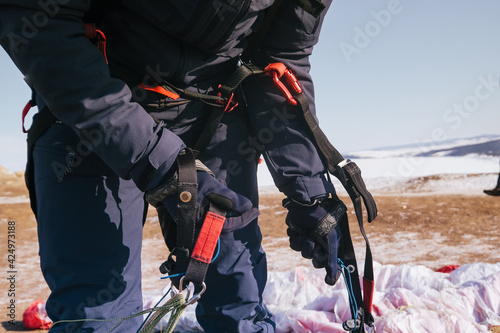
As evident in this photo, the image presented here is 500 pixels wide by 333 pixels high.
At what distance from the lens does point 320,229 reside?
1.40 meters

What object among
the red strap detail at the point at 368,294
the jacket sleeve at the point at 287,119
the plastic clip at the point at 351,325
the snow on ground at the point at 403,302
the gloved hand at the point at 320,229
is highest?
the jacket sleeve at the point at 287,119

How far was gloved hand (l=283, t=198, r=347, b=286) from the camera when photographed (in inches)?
55.3

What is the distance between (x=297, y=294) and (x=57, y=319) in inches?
59.2

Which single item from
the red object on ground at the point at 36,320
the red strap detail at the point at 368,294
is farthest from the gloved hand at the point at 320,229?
the red object on ground at the point at 36,320

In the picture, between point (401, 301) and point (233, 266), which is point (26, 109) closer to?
point (233, 266)

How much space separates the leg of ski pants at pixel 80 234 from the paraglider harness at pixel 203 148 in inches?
3.8

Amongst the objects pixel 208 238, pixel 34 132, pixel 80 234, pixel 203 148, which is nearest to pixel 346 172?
pixel 203 148

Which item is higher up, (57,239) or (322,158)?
(322,158)

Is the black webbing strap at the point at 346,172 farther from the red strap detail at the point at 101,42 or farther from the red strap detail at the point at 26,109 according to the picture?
the red strap detail at the point at 26,109

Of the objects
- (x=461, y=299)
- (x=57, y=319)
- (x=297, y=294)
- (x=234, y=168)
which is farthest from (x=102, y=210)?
(x=461, y=299)

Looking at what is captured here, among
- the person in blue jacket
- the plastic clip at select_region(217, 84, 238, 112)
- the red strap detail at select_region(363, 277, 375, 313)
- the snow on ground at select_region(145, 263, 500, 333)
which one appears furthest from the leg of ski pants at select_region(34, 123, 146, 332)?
the snow on ground at select_region(145, 263, 500, 333)

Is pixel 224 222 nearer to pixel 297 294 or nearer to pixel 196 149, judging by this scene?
pixel 196 149

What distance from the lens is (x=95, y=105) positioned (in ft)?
3.25

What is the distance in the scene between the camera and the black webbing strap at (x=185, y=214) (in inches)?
39.5
